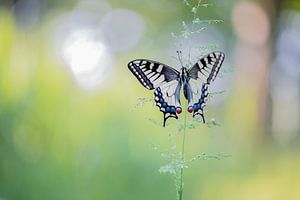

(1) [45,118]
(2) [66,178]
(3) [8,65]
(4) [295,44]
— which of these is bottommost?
(2) [66,178]

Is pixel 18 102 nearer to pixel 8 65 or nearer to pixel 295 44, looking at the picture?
pixel 8 65

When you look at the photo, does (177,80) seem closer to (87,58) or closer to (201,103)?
(201,103)

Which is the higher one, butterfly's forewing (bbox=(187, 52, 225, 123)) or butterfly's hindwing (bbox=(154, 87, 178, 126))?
butterfly's forewing (bbox=(187, 52, 225, 123))

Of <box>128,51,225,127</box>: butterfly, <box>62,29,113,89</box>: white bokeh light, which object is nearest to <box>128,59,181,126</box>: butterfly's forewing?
<box>128,51,225,127</box>: butterfly

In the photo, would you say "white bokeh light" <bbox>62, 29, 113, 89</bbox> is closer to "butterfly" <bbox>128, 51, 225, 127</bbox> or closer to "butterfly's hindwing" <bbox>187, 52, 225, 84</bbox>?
"butterfly" <bbox>128, 51, 225, 127</bbox>

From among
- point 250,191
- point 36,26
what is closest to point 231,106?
point 250,191

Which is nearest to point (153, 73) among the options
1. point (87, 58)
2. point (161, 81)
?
point (161, 81)

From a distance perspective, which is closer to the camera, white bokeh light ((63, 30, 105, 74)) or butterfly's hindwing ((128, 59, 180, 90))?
butterfly's hindwing ((128, 59, 180, 90))

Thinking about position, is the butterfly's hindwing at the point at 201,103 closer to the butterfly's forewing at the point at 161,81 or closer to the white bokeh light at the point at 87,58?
the butterfly's forewing at the point at 161,81
